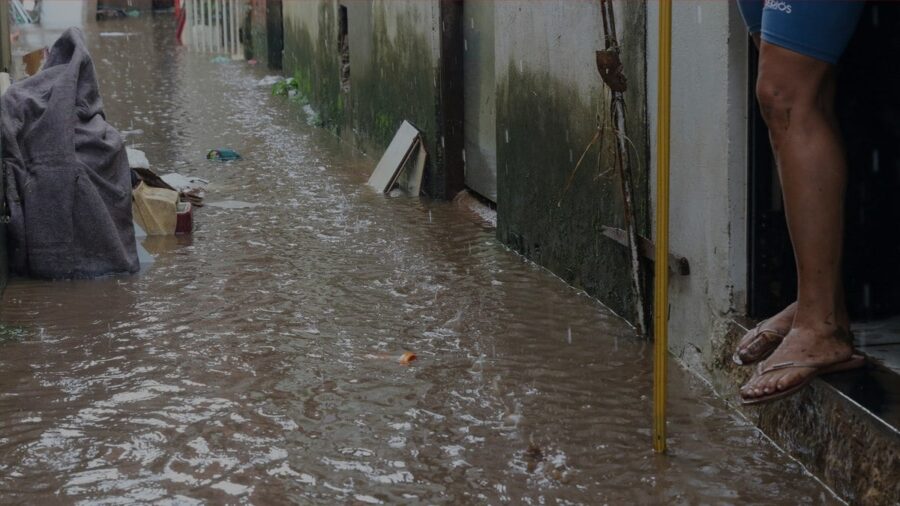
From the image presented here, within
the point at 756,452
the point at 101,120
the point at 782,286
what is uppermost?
the point at 101,120

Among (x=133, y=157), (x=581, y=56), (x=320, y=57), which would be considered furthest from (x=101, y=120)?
(x=320, y=57)

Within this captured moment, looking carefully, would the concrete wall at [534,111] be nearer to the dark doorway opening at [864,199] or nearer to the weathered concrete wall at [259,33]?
the dark doorway opening at [864,199]

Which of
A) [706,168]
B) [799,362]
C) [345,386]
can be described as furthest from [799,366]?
[345,386]

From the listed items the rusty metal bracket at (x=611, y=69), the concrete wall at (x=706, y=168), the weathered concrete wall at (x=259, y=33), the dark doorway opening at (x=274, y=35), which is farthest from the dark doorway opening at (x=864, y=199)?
the weathered concrete wall at (x=259, y=33)

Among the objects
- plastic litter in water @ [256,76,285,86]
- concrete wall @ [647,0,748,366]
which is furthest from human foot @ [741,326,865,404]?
plastic litter in water @ [256,76,285,86]

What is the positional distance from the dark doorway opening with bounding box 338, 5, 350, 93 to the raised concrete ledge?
27.9 ft

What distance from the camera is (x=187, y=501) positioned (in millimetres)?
3740

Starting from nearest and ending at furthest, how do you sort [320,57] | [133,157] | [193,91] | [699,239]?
[699,239] → [133,157] → [320,57] → [193,91]

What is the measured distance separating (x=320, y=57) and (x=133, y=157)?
5.66m

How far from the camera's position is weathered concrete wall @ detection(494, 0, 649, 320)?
5.42 metres

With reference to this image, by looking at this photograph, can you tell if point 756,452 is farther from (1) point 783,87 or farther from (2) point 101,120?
(2) point 101,120

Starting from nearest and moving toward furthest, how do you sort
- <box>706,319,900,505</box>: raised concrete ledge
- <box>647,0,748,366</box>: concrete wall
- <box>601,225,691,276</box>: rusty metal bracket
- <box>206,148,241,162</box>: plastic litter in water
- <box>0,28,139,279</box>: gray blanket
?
<box>706,319,900,505</box>: raised concrete ledge, <box>647,0,748,366</box>: concrete wall, <box>601,225,691,276</box>: rusty metal bracket, <box>0,28,139,279</box>: gray blanket, <box>206,148,241,162</box>: plastic litter in water

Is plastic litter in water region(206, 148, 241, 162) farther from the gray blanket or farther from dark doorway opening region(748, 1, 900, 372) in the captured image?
dark doorway opening region(748, 1, 900, 372)

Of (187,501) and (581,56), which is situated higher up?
(581,56)
